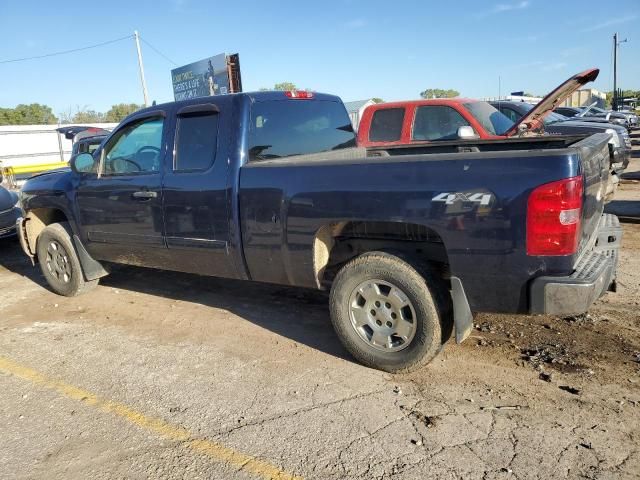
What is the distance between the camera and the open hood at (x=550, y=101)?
7.51m

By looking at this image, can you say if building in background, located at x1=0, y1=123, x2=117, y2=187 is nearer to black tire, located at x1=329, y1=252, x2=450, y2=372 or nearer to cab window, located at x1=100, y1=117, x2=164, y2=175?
cab window, located at x1=100, y1=117, x2=164, y2=175

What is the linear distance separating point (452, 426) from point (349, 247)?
1.51 meters

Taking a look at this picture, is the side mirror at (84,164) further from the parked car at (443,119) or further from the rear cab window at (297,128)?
the parked car at (443,119)

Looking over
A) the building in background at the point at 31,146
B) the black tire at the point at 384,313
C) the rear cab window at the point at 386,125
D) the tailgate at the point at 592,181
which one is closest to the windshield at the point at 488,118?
the rear cab window at the point at 386,125

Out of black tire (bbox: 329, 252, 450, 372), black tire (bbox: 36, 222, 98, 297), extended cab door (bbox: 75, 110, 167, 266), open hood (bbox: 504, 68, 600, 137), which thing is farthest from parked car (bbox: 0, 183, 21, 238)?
open hood (bbox: 504, 68, 600, 137)

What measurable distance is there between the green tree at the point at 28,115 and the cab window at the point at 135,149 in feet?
193

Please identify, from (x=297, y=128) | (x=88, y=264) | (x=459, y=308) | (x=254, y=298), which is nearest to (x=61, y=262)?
(x=88, y=264)

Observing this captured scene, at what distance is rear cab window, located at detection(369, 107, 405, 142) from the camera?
27.0ft

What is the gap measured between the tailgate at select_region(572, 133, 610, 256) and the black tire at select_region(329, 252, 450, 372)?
92cm

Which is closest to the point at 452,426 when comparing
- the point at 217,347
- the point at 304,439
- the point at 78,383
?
the point at 304,439

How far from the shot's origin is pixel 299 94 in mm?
4863

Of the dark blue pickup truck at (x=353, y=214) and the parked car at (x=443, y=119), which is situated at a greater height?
the parked car at (x=443, y=119)

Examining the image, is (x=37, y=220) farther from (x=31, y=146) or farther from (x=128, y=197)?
(x=31, y=146)

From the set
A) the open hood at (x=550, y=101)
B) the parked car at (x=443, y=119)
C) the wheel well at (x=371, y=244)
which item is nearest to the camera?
the wheel well at (x=371, y=244)
